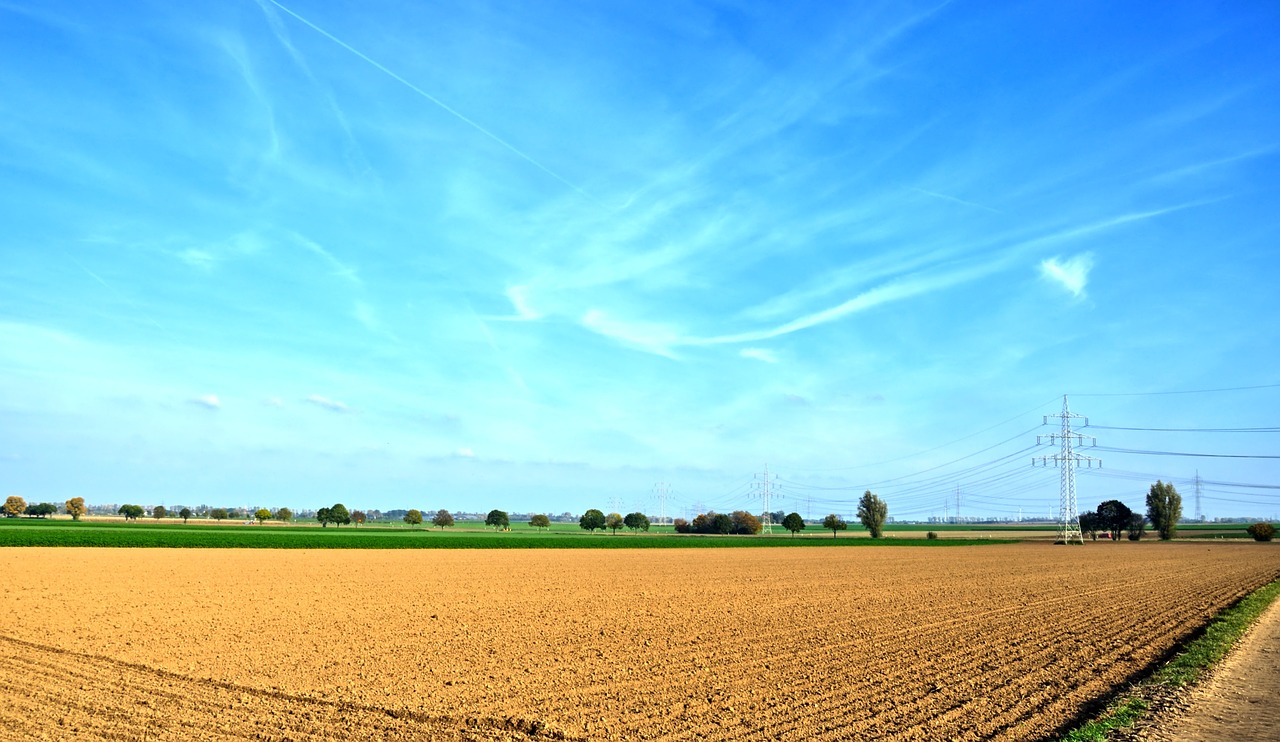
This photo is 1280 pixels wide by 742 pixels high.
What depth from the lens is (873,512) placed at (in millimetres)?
164000

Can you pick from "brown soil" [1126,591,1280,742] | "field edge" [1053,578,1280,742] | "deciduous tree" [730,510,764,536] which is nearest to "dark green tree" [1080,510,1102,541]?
"deciduous tree" [730,510,764,536]

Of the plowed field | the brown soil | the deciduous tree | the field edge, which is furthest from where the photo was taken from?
the deciduous tree

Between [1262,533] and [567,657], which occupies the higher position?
[567,657]

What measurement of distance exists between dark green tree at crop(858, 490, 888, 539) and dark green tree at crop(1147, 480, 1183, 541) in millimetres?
46774

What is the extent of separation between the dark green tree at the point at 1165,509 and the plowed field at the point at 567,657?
12645 cm

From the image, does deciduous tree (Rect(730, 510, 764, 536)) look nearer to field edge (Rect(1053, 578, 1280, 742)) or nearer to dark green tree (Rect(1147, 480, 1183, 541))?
dark green tree (Rect(1147, 480, 1183, 541))

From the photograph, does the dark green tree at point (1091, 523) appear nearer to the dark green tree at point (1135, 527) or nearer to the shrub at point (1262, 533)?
the dark green tree at point (1135, 527)

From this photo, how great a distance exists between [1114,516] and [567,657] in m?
152

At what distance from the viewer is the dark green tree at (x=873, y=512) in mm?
163750

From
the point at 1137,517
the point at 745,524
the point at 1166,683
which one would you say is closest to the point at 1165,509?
the point at 1137,517

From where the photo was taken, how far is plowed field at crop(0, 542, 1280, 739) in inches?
492

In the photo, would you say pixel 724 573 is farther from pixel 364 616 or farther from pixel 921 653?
pixel 921 653

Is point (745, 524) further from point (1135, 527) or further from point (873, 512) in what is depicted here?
point (1135, 527)

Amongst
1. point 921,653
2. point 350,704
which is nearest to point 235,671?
point 350,704
